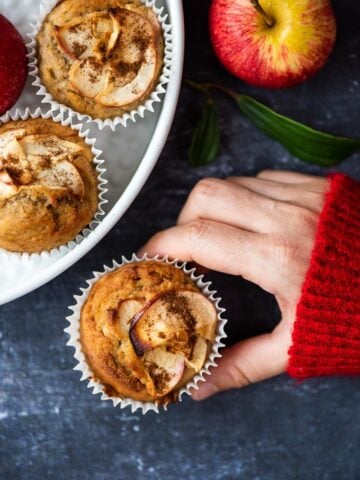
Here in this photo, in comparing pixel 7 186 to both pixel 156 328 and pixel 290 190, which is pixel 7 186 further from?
pixel 290 190

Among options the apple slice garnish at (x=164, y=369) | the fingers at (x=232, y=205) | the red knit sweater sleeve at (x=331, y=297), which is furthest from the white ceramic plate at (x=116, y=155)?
the red knit sweater sleeve at (x=331, y=297)

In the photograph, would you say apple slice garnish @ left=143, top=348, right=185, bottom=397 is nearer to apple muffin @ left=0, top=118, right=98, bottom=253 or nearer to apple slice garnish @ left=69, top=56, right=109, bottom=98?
apple muffin @ left=0, top=118, right=98, bottom=253

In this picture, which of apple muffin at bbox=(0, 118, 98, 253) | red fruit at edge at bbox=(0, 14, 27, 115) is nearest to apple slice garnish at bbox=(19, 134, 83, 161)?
apple muffin at bbox=(0, 118, 98, 253)

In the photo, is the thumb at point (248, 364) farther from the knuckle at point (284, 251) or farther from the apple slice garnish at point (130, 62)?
the apple slice garnish at point (130, 62)

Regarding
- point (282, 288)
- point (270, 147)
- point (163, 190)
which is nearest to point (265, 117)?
point (270, 147)

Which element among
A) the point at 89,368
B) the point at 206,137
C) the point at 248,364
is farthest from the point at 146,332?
the point at 206,137

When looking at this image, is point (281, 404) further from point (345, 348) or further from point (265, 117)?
point (265, 117)
